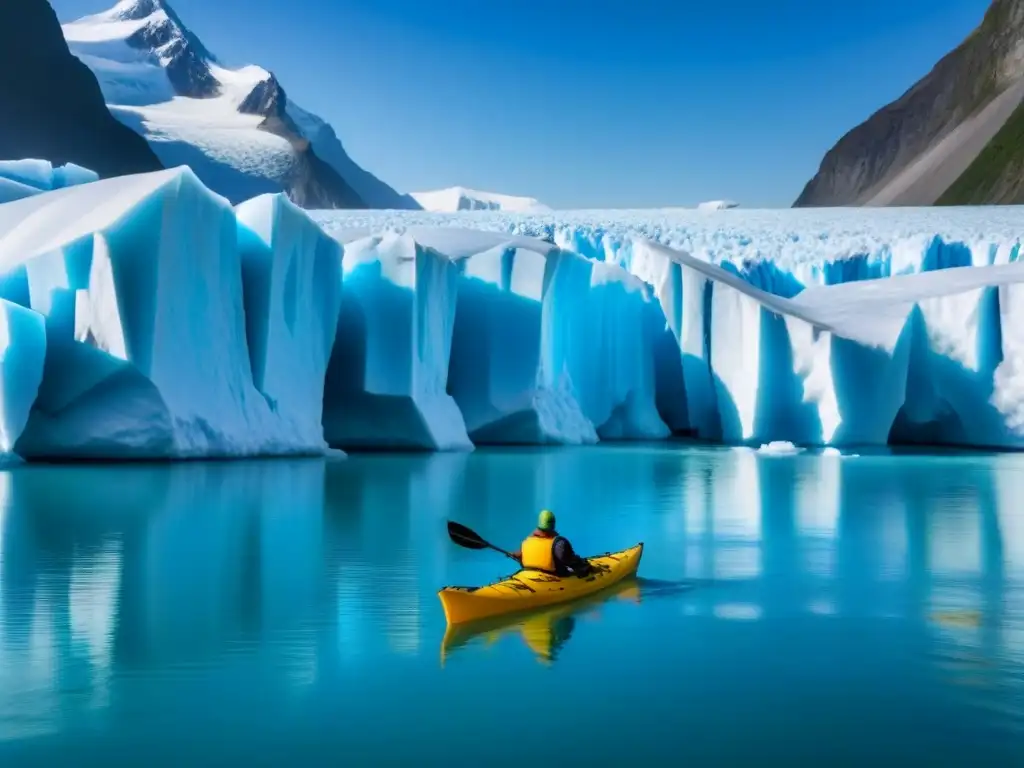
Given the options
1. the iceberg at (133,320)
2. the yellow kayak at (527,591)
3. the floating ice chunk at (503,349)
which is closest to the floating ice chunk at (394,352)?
the floating ice chunk at (503,349)

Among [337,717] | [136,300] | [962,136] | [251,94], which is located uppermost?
[251,94]

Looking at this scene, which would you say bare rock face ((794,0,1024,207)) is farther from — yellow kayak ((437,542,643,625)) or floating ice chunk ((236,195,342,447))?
yellow kayak ((437,542,643,625))

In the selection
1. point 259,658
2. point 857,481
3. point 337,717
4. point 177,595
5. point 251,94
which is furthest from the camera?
point 251,94

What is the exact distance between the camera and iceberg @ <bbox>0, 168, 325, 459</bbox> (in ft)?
37.9

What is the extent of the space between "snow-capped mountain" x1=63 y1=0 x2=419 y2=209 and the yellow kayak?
54554mm

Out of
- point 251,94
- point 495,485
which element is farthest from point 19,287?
point 251,94

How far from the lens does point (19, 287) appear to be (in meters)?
11.9

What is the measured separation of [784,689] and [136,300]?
31.1 ft

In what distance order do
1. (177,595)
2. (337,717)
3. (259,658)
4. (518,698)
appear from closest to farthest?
(337,717) → (518,698) → (259,658) → (177,595)

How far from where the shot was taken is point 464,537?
572cm

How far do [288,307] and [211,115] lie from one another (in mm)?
63602

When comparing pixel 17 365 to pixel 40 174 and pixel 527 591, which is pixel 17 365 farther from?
pixel 40 174

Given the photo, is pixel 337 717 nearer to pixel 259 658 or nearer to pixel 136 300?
pixel 259 658

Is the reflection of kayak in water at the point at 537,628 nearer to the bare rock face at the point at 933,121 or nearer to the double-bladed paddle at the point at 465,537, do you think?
the double-bladed paddle at the point at 465,537
